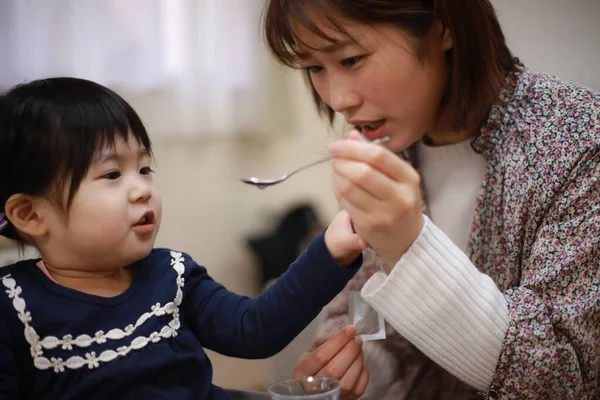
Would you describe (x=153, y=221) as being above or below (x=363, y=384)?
above

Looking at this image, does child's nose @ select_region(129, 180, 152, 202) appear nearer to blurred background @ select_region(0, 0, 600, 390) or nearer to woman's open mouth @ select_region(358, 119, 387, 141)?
woman's open mouth @ select_region(358, 119, 387, 141)

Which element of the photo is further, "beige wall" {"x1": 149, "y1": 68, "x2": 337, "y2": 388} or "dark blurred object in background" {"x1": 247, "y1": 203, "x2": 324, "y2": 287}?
"dark blurred object in background" {"x1": 247, "y1": 203, "x2": 324, "y2": 287}

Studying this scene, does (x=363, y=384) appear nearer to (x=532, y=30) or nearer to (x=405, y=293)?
(x=405, y=293)

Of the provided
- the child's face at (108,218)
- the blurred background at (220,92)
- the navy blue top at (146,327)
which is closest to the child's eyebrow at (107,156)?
the child's face at (108,218)

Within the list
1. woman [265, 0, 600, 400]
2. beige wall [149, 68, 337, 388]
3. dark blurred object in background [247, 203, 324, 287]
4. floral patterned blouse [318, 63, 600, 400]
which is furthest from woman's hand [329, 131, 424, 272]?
dark blurred object in background [247, 203, 324, 287]

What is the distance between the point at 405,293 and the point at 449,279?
0.20ft

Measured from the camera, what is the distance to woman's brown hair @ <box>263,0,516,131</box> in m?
0.96

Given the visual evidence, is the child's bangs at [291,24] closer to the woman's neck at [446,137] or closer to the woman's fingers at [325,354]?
the woman's neck at [446,137]

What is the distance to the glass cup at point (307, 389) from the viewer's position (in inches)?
30.3

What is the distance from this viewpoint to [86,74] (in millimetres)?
1610

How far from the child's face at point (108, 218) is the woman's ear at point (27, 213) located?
0.02 metres

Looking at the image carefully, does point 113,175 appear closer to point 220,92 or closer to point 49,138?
point 49,138

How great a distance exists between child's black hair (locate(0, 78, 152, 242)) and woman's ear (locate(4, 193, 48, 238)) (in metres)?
0.01

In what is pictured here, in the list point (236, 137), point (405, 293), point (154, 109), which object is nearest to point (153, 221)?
point (405, 293)
